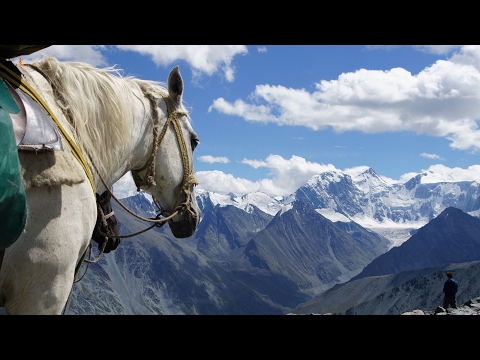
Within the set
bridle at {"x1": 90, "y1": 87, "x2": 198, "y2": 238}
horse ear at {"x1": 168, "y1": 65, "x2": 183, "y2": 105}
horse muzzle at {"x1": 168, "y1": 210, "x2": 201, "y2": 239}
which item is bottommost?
horse muzzle at {"x1": 168, "y1": 210, "x2": 201, "y2": 239}

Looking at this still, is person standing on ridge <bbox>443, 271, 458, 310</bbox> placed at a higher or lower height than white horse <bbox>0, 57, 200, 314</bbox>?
lower

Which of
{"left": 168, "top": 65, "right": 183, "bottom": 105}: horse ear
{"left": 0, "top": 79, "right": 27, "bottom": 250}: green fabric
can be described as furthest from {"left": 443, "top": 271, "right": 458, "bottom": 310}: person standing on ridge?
{"left": 0, "top": 79, "right": 27, "bottom": 250}: green fabric

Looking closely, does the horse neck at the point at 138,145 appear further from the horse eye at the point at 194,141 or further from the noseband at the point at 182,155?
the horse eye at the point at 194,141

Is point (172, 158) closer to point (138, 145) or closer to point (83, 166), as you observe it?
point (138, 145)

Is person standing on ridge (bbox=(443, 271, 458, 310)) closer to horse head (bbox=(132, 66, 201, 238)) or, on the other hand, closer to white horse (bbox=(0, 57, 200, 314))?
horse head (bbox=(132, 66, 201, 238))

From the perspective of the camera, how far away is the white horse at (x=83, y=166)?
2.77 m

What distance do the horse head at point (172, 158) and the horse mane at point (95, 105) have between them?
1.26 ft

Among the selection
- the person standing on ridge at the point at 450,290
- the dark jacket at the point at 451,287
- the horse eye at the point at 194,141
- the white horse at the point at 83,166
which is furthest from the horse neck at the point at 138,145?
the dark jacket at the point at 451,287

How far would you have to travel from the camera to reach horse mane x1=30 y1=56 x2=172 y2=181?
3.53 m

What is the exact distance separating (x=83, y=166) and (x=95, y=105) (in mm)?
761

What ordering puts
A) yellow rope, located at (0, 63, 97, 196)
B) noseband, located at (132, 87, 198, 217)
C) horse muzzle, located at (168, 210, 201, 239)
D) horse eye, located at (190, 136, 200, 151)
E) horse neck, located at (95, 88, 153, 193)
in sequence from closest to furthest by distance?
yellow rope, located at (0, 63, 97, 196)
horse neck, located at (95, 88, 153, 193)
noseband, located at (132, 87, 198, 217)
horse eye, located at (190, 136, 200, 151)
horse muzzle, located at (168, 210, 201, 239)
